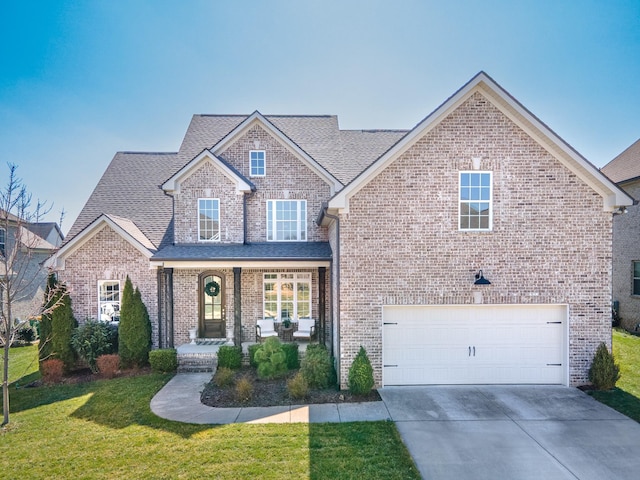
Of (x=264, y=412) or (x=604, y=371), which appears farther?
(x=604, y=371)

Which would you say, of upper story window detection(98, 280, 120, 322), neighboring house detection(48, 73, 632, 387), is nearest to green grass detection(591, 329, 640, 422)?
neighboring house detection(48, 73, 632, 387)

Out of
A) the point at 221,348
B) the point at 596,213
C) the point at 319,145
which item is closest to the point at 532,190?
the point at 596,213

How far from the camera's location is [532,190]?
951cm

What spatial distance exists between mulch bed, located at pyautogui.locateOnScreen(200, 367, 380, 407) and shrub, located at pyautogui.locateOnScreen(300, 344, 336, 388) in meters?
0.24

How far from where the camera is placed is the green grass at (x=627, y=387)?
8.26 metres

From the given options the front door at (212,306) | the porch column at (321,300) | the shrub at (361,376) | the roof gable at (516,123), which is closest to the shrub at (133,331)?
the front door at (212,306)

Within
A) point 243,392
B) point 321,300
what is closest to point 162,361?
point 243,392

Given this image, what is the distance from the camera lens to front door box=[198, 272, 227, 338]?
13.1 meters

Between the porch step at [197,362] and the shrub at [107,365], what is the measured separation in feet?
6.74

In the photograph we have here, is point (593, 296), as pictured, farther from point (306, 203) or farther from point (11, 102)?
point (11, 102)

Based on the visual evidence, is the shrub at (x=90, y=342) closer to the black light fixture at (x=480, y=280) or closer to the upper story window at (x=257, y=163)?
the upper story window at (x=257, y=163)

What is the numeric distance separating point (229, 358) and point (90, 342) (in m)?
4.69

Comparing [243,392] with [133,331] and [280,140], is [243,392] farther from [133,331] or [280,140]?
[280,140]

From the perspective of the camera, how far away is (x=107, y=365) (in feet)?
36.4
